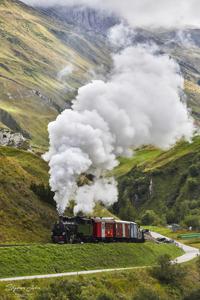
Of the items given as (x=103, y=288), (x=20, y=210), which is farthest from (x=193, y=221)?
(x=103, y=288)

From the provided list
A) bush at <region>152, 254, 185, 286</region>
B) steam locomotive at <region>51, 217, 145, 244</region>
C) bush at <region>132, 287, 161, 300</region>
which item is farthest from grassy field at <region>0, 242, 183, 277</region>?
bush at <region>132, 287, 161, 300</region>

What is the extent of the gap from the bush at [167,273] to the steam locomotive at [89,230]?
9692 mm

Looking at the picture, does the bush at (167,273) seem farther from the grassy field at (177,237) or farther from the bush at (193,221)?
the bush at (193,221)

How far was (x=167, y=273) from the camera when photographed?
215ft

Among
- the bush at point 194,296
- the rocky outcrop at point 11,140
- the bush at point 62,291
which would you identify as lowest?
the bush at point 194,296

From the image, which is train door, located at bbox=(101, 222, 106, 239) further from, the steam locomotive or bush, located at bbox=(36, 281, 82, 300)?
bush, located at bbox=(36, 281, 82, 300)

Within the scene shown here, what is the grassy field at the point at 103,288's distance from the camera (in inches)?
1594

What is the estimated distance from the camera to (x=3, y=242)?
201 ft

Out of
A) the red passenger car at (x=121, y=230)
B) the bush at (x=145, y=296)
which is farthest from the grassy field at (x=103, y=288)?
the red passenger car at (x=121, y=230)

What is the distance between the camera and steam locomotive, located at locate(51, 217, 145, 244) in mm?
63625

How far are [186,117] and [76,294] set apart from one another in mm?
51292

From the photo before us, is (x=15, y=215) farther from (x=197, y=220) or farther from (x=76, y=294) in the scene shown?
(x=197, y=220)

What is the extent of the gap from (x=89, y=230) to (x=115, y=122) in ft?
53.7

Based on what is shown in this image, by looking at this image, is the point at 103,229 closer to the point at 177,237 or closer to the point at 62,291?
the point at 62,291
